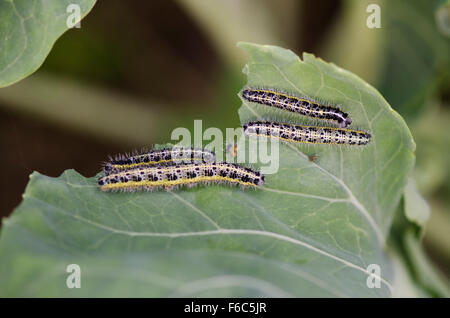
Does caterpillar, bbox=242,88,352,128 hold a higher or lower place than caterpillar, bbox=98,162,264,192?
higher

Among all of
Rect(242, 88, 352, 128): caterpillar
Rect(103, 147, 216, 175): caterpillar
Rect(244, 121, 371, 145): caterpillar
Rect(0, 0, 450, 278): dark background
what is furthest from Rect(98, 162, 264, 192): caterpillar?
Rect(0, 0, 450, 278): dark background

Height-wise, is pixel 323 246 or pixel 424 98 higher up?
pixel 424 98

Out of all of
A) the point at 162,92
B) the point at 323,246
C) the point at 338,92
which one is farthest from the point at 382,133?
the point at 162,92

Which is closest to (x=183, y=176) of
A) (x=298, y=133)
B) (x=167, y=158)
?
(x=167, y=158)

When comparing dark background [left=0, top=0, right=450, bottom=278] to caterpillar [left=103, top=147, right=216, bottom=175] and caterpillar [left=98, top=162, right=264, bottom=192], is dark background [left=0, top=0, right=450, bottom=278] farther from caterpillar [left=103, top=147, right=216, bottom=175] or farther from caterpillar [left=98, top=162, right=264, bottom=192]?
caterpillar [left=98, top=162, right=264, bottom=192]

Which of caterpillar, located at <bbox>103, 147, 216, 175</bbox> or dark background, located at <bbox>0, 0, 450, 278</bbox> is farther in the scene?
dark background, located at <bbox>0, 0, 450, 278</bbox>

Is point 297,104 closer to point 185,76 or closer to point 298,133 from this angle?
point 298,133
